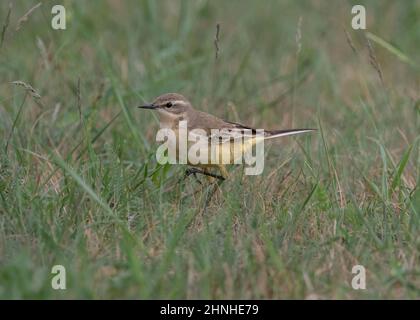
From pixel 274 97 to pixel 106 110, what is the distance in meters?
1.97

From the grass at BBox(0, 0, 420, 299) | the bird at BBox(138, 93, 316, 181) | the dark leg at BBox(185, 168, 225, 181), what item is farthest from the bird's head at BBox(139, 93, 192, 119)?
the dark leg at BBox(185, 168, 225, 181)

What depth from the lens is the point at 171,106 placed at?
7207 mm

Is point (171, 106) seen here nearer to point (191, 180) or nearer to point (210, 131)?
point (210, 131)

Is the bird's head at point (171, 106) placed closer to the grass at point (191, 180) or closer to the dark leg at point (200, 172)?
the grass at point (191, 180)

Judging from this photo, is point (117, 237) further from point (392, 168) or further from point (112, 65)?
point (112, 65)

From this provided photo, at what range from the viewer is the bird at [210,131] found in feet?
22.7

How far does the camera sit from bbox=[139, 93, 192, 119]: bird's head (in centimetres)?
715

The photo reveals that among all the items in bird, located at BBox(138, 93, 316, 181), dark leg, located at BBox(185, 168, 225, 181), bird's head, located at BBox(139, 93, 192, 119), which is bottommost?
dark leg, located at BBox(185, 168, 225, 181)

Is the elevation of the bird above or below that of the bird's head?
below

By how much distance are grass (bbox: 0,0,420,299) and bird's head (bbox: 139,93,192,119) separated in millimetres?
281

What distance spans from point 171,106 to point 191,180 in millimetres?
725

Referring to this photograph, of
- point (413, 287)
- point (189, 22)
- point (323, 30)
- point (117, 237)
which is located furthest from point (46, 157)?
point (323, 30)

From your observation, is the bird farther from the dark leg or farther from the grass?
the grass

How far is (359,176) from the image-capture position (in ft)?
22.4
